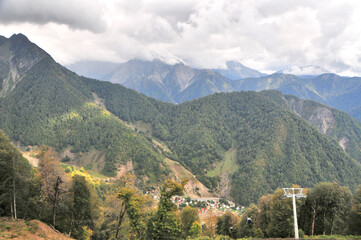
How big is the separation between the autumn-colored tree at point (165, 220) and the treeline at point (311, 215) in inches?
1064

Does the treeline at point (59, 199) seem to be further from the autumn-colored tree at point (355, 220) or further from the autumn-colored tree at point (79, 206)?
the autumn-colored tree at point (355, 220)

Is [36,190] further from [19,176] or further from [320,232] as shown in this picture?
[320,232]

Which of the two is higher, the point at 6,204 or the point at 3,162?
the point at 3,162

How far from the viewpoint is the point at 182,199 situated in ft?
607

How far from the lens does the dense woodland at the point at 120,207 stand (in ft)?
109

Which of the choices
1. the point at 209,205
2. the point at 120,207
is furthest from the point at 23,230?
the point at 209,205

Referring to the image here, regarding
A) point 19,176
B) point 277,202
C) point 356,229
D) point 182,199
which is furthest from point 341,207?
point 182,199

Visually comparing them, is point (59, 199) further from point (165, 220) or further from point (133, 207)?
point (165, 220)

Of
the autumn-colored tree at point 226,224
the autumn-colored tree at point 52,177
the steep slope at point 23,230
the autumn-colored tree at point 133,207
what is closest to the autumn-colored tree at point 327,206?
the autumn-colored tree at point 226,224

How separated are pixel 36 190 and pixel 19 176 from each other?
580 cm

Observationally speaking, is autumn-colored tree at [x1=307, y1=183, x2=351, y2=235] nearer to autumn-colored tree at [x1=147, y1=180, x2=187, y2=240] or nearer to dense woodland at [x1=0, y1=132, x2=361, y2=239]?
dense woodland at [x1=0, y1=132, x2=361, y2=239]

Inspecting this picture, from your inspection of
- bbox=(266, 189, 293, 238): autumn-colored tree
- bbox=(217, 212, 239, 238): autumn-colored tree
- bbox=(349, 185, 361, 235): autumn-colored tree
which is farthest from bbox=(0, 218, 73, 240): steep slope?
bbox=(349, 185, 361, 235): autumn-colored tree

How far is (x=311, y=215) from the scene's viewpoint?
182 ft

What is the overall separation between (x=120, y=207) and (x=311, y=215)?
165 feet
